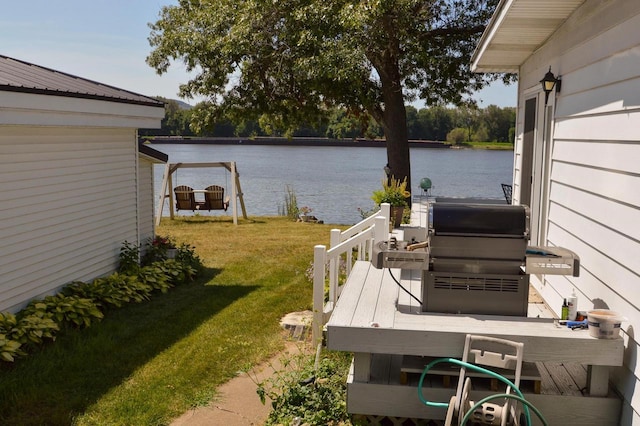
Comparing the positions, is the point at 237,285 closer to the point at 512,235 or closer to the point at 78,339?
the point at 78,339

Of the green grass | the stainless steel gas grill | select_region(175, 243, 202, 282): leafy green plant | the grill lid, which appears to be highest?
the grill lid

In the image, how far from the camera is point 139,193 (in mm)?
9516

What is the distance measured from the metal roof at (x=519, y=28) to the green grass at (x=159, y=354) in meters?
3.50

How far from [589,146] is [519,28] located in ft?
5.41

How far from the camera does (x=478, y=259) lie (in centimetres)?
412

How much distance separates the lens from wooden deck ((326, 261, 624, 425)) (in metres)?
3.82

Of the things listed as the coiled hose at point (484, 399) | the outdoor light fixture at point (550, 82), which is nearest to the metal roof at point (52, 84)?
the coiled hose at point (484, 399)

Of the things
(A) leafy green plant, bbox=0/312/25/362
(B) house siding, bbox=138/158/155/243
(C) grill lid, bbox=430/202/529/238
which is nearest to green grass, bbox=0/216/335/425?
(A) leafy green plant, bbox=0/312/25/362

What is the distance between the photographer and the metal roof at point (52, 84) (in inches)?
241

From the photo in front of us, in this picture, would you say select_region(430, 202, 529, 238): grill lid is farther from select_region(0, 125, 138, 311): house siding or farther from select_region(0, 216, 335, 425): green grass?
select_region(0, 125, 138, 311): house siding

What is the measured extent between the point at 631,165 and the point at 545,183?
2.38 meters

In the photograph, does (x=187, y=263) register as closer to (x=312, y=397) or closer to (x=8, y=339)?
(x=8, y=339)

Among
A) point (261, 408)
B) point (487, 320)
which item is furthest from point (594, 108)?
point (261, 408)

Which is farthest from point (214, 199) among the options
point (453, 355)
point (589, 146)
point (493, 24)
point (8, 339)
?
point (453, 355)
